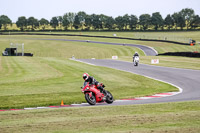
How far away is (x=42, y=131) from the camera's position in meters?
8.92

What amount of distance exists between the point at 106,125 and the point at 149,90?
1213cm

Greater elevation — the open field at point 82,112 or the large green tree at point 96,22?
the large green tree at point 96,22

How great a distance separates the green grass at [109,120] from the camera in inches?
355

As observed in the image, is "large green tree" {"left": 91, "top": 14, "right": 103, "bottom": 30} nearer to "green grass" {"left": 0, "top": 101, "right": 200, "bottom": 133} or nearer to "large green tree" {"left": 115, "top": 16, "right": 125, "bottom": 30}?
"large green tree" {"left": 115, "top": 16, "right": 125, "bottom": 30}

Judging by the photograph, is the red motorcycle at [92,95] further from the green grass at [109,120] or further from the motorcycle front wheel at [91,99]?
the green grass at [109,120]

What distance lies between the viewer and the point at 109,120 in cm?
1025

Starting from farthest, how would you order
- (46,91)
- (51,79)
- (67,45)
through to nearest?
(67,45)
(51,79)
(46,91)

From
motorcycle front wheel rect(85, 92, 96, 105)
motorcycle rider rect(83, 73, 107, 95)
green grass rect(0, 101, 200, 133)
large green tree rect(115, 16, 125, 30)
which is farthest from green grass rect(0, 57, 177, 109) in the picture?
large green tree rect(115, 16, 125, 30)

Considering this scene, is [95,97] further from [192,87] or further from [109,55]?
[109,55]

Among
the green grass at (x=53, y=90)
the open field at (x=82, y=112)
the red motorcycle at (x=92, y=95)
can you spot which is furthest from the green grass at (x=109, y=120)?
the green grass at (x=53, y=90)

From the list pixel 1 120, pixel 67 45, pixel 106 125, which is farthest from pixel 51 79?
pixel 67 45

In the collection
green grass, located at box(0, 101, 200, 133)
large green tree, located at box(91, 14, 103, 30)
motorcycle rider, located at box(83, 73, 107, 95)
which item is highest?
large green tree, located at box(91, 14, 103, 30)

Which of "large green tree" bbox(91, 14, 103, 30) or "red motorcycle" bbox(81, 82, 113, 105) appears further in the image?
"large green tree" bbox(91, 14, 103, 30)

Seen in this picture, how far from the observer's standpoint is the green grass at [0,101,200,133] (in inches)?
355
